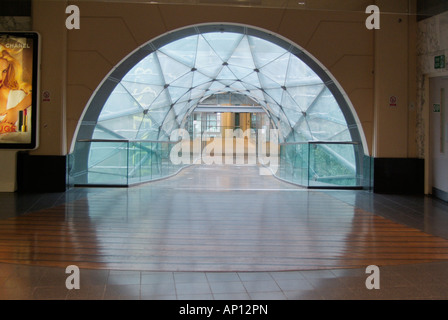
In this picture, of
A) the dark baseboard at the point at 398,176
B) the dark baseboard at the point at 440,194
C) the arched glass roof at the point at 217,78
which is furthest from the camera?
the arched glass roof at the point at 217,78

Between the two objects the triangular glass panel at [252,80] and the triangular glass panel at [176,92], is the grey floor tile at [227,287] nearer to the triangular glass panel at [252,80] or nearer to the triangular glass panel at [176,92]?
the triangular glass panel at [176,92]

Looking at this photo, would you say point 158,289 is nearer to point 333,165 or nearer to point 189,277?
point 189,277

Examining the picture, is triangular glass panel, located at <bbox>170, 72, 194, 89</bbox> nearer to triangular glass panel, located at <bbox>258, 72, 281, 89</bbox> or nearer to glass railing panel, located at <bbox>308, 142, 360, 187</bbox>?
triangular glass panel, located at <bbox>258, 72, 281, 89</bbox>

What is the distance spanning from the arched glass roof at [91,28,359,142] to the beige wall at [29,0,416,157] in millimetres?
515

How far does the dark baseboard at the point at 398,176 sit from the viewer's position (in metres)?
10.3

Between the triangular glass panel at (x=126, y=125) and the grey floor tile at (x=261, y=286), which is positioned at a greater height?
the triangular glass panel at (x=126, y=125)

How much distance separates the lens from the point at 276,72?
14.1m

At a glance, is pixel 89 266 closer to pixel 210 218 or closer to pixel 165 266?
pixel 165 266

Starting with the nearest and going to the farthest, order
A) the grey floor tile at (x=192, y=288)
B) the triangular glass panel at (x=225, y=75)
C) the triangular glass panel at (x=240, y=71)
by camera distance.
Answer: the grey floor tile at (x=192, y=288), the triangular glass panel at (x=240, y=71), the triangular glass panel at (x=225, y=75)

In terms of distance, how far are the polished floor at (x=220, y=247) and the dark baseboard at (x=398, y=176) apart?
131 cm

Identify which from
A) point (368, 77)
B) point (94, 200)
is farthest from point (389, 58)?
point (94, 200)

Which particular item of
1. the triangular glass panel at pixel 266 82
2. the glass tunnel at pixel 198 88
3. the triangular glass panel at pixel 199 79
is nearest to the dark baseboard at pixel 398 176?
the glass tunnel at pixel 198 88

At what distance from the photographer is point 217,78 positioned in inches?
712

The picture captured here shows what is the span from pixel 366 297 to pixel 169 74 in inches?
447
